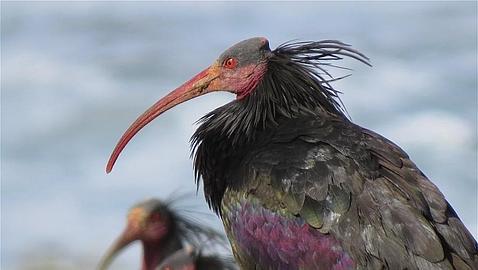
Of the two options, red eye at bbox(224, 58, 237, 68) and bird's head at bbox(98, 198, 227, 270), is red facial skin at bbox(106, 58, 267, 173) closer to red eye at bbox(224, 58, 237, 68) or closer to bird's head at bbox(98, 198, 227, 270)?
red eye at bbox(224, 58, 237, 68)

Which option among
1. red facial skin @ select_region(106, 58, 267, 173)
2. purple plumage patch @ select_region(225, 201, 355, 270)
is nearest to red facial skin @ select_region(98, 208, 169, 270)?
red facial skin @ select_region(106, 58, 267, 173)

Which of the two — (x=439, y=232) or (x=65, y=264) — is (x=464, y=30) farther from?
(x=439, y=232)

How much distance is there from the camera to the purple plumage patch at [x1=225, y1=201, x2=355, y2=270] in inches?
371

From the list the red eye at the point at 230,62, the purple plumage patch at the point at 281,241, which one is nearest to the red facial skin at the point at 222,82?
the red eye at the point at 230,62

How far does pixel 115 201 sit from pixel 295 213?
571 inches

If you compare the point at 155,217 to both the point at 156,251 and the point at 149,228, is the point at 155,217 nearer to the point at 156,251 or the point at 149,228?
the point at 149,228

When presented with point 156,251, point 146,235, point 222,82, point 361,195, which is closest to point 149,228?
point 146,235

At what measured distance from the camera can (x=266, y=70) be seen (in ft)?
34.2

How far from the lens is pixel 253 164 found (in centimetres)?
991

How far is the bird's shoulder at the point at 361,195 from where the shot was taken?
9.16 metres

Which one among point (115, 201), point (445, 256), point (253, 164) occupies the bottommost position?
point (115, 201)

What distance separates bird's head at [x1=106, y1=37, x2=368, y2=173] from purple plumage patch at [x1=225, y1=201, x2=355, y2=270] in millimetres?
945

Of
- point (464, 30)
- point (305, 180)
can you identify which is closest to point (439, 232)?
point (305, 180)

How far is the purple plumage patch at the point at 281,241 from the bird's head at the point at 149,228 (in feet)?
11.9
